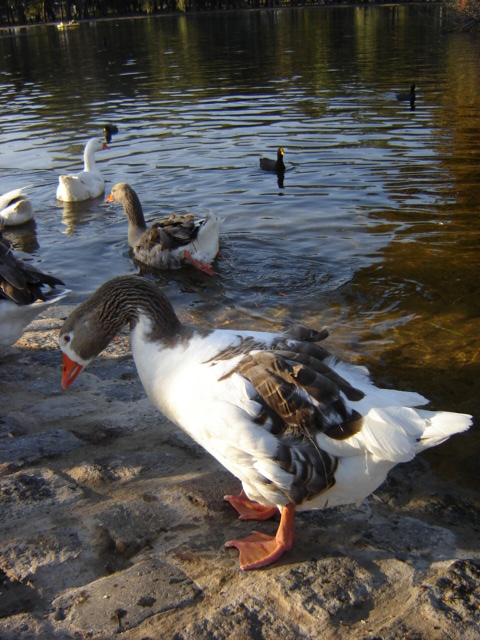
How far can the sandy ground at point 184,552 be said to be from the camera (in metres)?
2.99

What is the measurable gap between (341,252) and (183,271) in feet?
8.16

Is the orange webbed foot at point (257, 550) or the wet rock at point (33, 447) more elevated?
the wet rock at point (33, 447)

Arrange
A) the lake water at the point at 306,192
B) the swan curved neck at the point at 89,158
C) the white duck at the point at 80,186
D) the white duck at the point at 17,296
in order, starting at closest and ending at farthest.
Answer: the white duck at the point at 17,296
the lake water at the point at 306,192
the white duck at the point at 80,186
the swan curved neck at the point at 89,158

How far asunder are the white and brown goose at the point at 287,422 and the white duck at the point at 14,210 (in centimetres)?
845

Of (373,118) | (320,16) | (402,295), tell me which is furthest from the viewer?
(320,16)

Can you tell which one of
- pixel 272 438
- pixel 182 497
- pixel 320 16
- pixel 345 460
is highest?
pixel 320 16

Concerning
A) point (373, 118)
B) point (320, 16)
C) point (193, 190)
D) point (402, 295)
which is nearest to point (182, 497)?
point (402, 295)

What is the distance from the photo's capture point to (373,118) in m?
18.2

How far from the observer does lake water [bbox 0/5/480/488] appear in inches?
283

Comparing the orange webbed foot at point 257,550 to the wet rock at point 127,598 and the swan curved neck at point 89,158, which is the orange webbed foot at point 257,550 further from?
the swan curved neck at point 89,158

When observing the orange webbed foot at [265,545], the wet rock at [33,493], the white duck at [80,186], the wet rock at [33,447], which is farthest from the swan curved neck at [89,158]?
the orange webbed foot at [265,545]

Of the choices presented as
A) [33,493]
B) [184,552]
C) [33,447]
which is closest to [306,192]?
[33,447]

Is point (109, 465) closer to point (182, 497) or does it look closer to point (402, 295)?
point (182, 497)

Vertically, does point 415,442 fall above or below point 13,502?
above
